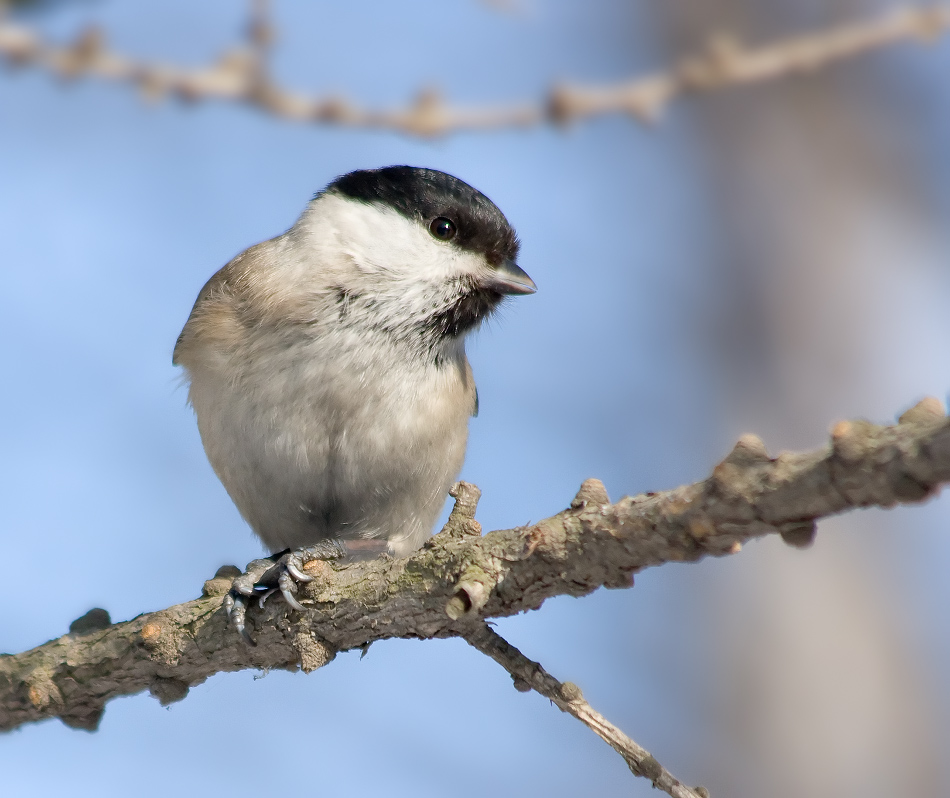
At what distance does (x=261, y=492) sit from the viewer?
9.35 feet

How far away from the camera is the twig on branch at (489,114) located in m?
1.93

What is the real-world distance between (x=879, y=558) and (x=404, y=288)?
9.99 ft

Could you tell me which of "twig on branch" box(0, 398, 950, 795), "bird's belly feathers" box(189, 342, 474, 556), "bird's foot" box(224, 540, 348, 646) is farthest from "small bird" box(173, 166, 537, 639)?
"twig on branch" box(0, 398, 950, 795)

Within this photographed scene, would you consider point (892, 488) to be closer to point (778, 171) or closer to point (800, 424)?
point (800, 424)

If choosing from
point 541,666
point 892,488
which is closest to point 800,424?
point 541,666

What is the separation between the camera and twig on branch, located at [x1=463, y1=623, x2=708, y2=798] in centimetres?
173

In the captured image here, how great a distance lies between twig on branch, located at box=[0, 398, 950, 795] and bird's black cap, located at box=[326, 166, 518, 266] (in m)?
1.14

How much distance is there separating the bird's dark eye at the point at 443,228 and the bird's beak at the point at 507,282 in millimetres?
165

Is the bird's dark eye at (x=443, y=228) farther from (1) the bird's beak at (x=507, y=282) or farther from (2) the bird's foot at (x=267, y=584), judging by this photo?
(2) the bird's foot at (x=267, y=584)

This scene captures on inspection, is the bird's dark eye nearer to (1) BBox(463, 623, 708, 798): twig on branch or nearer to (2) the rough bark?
(2) the rough bark

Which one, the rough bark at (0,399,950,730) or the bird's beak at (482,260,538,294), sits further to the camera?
the bird's beak at (482,260,538,294)

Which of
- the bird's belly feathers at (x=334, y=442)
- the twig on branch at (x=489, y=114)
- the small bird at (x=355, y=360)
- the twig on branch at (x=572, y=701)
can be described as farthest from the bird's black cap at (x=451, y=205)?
the twig on branch at (x=572, y=701)

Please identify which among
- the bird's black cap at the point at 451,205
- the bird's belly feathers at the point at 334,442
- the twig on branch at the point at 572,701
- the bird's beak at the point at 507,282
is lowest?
the twig on branch at the point at 572,701

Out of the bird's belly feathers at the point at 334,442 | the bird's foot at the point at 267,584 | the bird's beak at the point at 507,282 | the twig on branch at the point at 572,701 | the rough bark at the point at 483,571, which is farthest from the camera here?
the bird's beak at the point at 507,282
